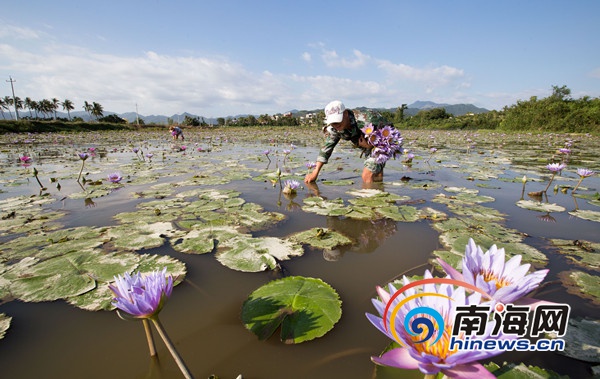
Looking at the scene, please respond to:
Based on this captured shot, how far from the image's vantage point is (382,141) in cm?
444

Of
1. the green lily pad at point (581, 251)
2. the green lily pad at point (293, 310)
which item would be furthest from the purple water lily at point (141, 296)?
the green lily pad at point (581, 251)

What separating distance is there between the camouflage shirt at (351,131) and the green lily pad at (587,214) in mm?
2864

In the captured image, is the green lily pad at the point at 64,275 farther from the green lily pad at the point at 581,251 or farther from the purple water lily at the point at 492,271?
the green lily pad at the point at 581,251

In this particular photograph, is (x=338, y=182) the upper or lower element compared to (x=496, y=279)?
lower

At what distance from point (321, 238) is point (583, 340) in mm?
1483

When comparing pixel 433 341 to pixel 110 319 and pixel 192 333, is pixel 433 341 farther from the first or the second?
pixel 110 319

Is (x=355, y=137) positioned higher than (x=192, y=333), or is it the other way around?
(x=355, y=137)

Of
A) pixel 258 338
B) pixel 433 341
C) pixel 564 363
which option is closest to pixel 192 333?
pixel 258 338

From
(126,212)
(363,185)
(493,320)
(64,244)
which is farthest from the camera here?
(363,185)

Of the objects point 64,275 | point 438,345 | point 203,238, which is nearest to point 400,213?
point 203,238

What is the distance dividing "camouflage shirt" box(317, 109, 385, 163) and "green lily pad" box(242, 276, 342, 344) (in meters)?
3.30

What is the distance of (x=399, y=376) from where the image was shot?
0.94 meters

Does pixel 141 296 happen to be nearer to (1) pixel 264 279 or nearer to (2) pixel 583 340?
(1) pixel 264 279

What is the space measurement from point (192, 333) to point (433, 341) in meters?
1.04
